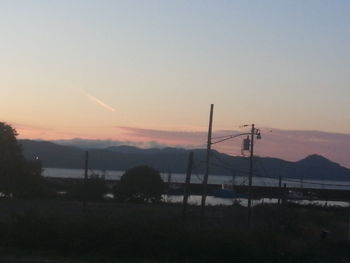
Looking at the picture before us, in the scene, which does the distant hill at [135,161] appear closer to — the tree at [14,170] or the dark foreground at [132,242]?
the tree at [14,170]

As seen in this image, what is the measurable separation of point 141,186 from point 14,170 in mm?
11576

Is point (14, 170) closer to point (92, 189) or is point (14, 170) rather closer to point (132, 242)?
point (92, 189)

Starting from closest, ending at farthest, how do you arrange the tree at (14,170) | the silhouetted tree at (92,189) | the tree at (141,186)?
the tree at (14,170) < the tree at (141,186) < the silhouetted tree at (92,189)

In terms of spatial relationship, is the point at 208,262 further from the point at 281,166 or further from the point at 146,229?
the point at 281,166

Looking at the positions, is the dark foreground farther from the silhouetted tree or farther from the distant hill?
the distant hill

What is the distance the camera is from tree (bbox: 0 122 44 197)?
6675 cm

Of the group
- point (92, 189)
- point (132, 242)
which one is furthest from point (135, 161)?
point (132, 242)

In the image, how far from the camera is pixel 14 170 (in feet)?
224

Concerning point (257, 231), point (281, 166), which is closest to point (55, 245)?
point (257, 231)

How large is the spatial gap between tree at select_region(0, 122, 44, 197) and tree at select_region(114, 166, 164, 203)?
25.5 feet

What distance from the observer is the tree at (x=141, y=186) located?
71938mm

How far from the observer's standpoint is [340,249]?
25609mm

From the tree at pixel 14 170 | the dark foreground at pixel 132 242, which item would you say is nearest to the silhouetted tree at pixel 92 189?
the tree at pixel 14 170

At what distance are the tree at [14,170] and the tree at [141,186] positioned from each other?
776cm
